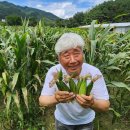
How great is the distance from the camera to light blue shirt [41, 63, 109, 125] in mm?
2297

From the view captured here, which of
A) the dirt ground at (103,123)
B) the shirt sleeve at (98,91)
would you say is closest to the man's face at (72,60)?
the shirt sleeve at (98,91)

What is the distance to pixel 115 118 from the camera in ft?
12.7

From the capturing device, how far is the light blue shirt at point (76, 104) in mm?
2297

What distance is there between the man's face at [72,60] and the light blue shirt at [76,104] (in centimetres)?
8

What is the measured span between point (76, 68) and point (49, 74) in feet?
0.79

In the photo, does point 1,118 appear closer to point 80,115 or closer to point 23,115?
point 23,115

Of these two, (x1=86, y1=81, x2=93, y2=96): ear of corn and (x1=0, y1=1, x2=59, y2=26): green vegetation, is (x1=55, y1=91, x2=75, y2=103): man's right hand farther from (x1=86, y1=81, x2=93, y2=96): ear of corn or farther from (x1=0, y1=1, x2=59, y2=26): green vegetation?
(x1=0, y1=1, x2=59, y2=26): green vegetation

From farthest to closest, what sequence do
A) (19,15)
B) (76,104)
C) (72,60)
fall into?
(19,15) < (76,104) < (72,60)

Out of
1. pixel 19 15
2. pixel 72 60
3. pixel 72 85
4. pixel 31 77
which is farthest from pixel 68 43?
pixel 19 15

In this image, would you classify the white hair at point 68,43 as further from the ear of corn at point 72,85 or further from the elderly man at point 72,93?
the ear of corn at point 72,85

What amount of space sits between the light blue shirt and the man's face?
0.08m

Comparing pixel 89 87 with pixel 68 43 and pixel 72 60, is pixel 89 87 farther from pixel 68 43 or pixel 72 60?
pixel 68 43

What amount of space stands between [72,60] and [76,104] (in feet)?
1.18

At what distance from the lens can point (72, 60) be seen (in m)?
2.22
